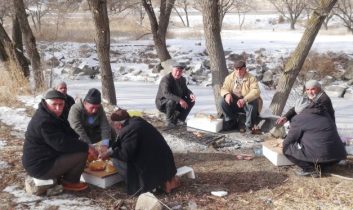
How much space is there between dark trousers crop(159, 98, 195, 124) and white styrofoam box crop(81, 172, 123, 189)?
2.55 m

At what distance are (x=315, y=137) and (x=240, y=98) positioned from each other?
2273 millimetres

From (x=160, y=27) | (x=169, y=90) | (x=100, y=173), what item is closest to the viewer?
(x=100, y=173)

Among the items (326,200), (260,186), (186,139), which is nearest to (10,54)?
(186,139)

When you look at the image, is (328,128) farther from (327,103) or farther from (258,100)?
(258,100)

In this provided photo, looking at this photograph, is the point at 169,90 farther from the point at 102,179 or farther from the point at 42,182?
the point at 42,182

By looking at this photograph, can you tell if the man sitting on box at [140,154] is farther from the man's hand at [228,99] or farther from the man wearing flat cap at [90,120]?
the man's hand at [228,99]

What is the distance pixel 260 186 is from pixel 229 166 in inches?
29.5

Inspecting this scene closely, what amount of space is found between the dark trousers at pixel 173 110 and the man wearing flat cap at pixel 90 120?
1783 millimetres

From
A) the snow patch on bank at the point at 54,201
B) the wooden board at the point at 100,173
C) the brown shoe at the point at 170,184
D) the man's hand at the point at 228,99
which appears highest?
the man's hand at the point at 228,99

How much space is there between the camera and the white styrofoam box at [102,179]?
5.11 meters

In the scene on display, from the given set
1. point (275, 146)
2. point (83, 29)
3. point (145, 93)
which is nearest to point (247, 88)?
point (275, 146)

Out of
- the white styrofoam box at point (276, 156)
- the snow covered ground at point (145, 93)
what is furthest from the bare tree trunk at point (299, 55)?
the white styrofoam box at point (276, 156)

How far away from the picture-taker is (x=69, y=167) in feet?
16.1

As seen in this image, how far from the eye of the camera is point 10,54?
1133cm
